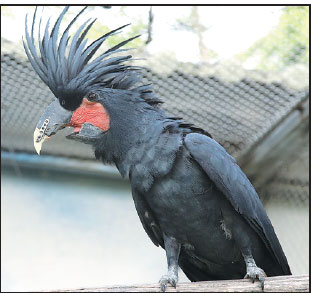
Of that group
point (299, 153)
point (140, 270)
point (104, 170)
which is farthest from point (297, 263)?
point (104, 170)

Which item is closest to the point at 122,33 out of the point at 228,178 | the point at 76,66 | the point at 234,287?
the point at 76,66

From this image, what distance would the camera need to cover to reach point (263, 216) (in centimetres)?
292

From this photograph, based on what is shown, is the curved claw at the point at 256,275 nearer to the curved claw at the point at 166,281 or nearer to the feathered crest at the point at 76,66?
the curved claw at the point at 166,281

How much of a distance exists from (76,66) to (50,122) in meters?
0.33

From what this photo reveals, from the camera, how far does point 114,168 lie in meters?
4.58

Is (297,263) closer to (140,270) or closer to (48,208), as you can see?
(140,270)

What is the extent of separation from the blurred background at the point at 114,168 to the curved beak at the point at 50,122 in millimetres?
854

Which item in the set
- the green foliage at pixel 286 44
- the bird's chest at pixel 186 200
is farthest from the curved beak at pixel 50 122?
the green foliage at pixel 286 44

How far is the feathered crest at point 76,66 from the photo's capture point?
2900 millimetres

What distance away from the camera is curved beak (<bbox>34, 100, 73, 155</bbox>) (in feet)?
9.31

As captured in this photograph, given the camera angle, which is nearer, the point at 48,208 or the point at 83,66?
the point at 83,66

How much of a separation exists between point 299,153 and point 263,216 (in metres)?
1.59

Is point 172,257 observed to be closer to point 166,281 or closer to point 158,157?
point 166,281

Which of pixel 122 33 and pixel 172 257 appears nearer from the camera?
pixel 172 257
